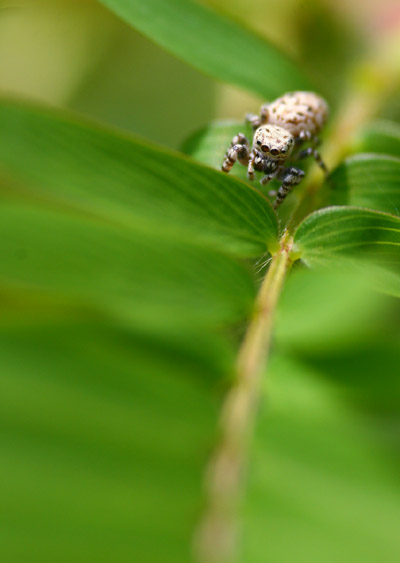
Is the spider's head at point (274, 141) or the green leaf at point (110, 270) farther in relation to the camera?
the spider's head at point (274, 141)

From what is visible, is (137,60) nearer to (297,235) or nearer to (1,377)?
(297,235)

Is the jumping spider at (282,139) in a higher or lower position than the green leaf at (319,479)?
higher

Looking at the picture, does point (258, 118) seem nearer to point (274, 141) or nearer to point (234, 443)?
point (274, 141)

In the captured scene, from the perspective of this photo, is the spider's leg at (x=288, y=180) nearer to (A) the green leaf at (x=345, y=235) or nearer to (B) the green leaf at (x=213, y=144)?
(B) the green leaf at (x=213, y=144)

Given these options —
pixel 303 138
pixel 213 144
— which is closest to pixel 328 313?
pixel 213 144

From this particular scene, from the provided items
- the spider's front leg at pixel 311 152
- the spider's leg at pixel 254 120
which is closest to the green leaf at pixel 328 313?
the spider's front leg at pixel 311 152

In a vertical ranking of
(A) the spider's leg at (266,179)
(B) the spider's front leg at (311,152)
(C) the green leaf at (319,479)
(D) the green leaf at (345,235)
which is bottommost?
(C) the green leaf at (319,479)

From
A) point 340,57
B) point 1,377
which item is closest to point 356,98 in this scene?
point 340,57
